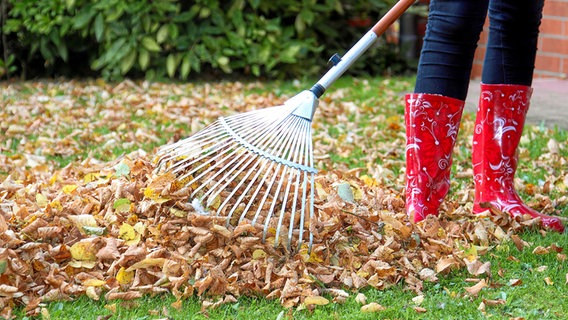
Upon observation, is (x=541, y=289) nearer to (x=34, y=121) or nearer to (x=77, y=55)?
(x=34, y=121)

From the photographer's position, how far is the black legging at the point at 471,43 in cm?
265

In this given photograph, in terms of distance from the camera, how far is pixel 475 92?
210 inches

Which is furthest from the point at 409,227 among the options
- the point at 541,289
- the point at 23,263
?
the point at 23,263

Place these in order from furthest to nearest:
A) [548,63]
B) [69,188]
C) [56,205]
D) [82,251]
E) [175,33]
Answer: [175,33] → [548,63] → [69,188] → [56,205] → [82,251]

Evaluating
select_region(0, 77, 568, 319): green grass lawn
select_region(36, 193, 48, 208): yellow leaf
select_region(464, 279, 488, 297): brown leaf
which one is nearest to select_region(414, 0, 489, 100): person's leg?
select_region(0, 77, 568, 319): green grass lawn

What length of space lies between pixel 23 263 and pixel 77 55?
15.5 ft

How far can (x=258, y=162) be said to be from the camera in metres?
2.53

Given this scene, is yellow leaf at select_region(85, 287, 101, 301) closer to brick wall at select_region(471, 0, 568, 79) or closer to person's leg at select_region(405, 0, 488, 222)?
person's leg at select_region(405, 0, 488, 222)

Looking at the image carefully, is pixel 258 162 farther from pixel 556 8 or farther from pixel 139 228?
pixel 556 8

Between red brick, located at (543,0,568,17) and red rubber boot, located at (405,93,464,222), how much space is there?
315 centimetres

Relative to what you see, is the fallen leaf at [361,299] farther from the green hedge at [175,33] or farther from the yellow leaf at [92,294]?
the green hedge at [175,33]

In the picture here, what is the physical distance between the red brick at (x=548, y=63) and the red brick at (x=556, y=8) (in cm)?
31

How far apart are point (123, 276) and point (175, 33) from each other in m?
3.99

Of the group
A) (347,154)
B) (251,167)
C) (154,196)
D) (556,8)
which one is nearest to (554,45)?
(556,8)
